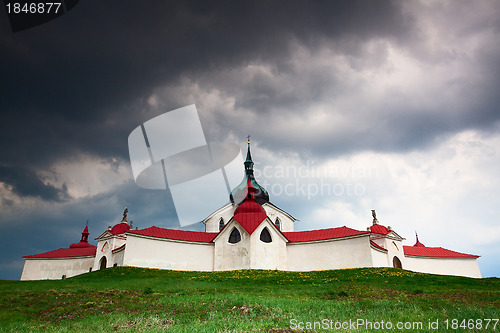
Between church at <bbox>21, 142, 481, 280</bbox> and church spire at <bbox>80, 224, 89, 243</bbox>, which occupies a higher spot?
church spire at <bbox>80, 224, 89, 243</bbox>

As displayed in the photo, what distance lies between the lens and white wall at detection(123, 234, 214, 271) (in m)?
35.3

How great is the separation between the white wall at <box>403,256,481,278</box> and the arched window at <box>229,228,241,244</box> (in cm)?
2252

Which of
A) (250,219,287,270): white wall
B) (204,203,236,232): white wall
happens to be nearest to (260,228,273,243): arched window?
(250,219,287,270): white wall

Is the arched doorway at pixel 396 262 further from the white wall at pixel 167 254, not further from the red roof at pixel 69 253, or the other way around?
the red roof at pixel 69 253

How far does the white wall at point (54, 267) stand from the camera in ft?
143

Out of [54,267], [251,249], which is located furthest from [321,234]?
[54,267]

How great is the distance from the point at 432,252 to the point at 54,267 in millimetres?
51632

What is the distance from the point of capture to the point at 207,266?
37.8m

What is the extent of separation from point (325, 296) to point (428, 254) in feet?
114

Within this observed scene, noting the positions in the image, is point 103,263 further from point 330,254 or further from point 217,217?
point 330,254

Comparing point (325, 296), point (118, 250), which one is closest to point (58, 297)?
point (325, 296)

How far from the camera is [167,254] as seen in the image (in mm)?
36656

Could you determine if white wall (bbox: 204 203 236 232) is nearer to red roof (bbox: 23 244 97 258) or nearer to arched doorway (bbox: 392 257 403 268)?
red roof (bbox: 23 244 97 258)

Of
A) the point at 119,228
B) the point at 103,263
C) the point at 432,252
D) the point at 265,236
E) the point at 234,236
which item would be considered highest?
the point at 119,228
